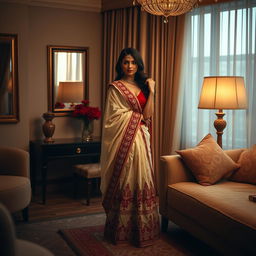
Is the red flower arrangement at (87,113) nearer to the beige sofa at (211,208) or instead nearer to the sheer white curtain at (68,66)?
the sheer white curtain at (68,66)

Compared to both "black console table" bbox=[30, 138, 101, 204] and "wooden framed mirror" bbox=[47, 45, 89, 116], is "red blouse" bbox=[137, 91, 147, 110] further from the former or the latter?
"wooden framed mirror" bbox=[47, 45, 89, 116]

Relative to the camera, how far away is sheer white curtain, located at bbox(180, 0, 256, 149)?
13.2 feet

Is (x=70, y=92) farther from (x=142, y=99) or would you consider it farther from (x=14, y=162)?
(x=142, y=99)

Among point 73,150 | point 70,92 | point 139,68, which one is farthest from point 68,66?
point 139,68

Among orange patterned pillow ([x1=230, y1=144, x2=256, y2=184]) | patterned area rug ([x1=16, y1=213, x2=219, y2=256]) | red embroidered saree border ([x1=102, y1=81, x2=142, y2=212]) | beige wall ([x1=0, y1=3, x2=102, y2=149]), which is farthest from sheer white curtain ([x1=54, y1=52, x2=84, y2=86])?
orange patterned pillow ([x1=230, y1=144, x2=256, y2=184])

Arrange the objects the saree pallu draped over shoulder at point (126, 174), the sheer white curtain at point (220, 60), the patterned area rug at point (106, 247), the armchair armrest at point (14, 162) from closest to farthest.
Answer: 1. the patterned area rug at point (106, 247)
2. the saree pallu draped over shoulder at point (126, 174)
3. the armchair armrest at point (14, 162)
4. the sheer white curtain at point (220, 60)

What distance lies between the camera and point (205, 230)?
2990mm

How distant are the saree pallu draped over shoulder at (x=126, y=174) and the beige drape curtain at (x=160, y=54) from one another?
1299 mm

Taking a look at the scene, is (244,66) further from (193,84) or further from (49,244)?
(49,244)

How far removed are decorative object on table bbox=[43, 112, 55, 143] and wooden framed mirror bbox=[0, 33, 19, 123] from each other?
12.6 inches

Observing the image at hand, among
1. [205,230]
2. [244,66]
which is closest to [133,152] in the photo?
[205,230]

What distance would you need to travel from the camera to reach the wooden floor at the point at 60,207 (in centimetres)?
410

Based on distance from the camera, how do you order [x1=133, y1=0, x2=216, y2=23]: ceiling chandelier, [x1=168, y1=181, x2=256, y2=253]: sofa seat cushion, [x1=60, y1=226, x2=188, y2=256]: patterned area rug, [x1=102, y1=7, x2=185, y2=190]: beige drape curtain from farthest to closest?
1. [x1=102, y1=7, x2=185, y2=190]: beige drape curtain
2. [x1=60, y1=226, x2=188, y2=256]: patterned area rug
3. [x1=133, y1=0, x2=216, y2=23]: ceiling chandelier
4. [x1=168, y1=181, x2=256, y2=253]: sofa seat cushion

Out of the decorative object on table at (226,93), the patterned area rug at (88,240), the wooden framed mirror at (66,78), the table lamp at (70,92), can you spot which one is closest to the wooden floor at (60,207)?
the patterned area rug at (88,240)
